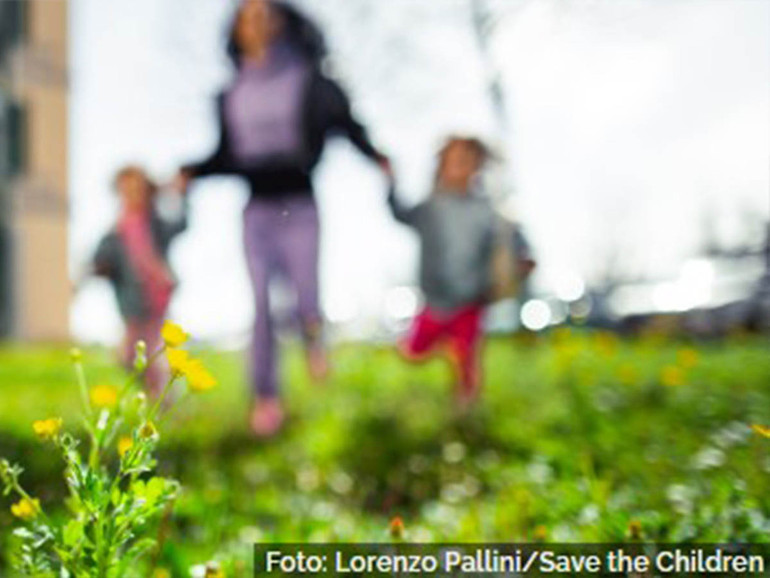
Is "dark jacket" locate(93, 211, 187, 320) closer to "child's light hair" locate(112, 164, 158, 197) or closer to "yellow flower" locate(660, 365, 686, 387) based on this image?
"child's light hair" locate(112, 164, 158, 197)

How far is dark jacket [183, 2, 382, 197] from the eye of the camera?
3346mm

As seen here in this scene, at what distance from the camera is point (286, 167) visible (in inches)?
132

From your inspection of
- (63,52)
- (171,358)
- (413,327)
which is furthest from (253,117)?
(63,52)

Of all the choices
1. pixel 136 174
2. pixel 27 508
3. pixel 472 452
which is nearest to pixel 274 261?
pixel 136 174

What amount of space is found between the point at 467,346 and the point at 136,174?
4.71ft

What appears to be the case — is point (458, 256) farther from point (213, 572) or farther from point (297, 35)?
point (213, 572)

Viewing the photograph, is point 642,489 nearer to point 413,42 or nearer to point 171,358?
point 171,358

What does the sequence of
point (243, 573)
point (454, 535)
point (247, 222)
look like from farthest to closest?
point (247, 222)
point (454, 535)
point (243, 573)

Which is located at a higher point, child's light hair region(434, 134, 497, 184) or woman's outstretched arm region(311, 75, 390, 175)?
woman's outstretched arm region(311, 75, 390, 175)

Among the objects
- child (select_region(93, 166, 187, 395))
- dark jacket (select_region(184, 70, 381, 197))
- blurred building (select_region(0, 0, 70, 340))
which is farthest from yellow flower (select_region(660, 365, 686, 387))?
blurred building (select_region(0, 0, 70, 340))

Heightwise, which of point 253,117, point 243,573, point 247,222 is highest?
point 253,117

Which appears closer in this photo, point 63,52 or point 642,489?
point 642,489

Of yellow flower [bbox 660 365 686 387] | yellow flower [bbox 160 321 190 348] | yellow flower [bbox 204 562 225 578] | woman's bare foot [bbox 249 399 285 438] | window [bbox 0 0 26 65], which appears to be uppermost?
window [bbox 0 0 26 65]

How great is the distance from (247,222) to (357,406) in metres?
0.82
